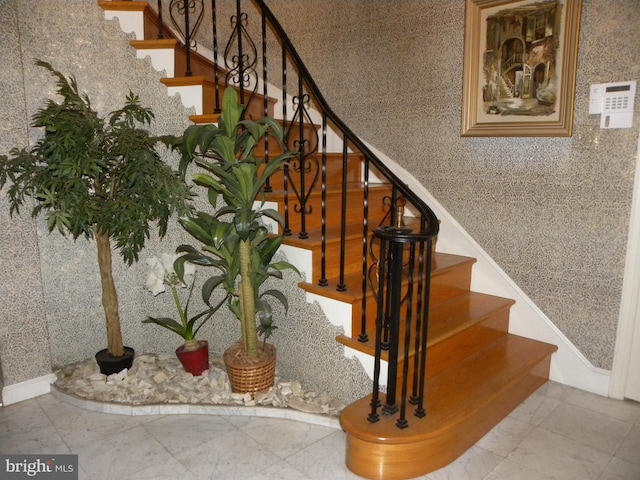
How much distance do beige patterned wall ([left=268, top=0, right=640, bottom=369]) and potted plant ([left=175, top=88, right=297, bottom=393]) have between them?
1271 mm

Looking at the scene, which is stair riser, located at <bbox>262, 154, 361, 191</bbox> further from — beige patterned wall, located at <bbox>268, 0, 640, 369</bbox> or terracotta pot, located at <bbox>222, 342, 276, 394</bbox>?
terracotta pot, located at <bbox>222, 342, 276, 394</bbox>

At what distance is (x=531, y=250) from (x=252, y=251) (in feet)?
5.47

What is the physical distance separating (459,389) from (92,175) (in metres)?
2.06

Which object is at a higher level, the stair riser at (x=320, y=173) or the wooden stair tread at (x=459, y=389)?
the stair riser at (x=320, y=173)

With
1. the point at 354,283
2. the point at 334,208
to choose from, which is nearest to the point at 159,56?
the point at 334,208

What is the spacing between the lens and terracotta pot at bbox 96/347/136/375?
2664 mm

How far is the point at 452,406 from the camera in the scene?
2.16 metres

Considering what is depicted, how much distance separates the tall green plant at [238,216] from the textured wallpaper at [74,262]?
0.77 feet

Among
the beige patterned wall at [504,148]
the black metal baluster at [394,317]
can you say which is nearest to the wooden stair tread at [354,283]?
the beige patterned wall at [504,148]

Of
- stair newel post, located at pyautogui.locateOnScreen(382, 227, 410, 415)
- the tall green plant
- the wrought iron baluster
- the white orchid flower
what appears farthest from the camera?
the wrought iron baluster

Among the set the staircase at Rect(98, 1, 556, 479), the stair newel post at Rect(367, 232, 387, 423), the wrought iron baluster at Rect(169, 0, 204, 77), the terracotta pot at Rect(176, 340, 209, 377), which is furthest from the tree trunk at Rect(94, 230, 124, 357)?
the stair newel post at Rect(367, 232, 387, 423)

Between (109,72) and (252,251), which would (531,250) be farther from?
(109,72)

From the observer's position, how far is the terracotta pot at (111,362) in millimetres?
2664

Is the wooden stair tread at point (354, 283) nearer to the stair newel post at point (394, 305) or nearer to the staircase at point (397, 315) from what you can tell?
the staircase at point (397, 315)
